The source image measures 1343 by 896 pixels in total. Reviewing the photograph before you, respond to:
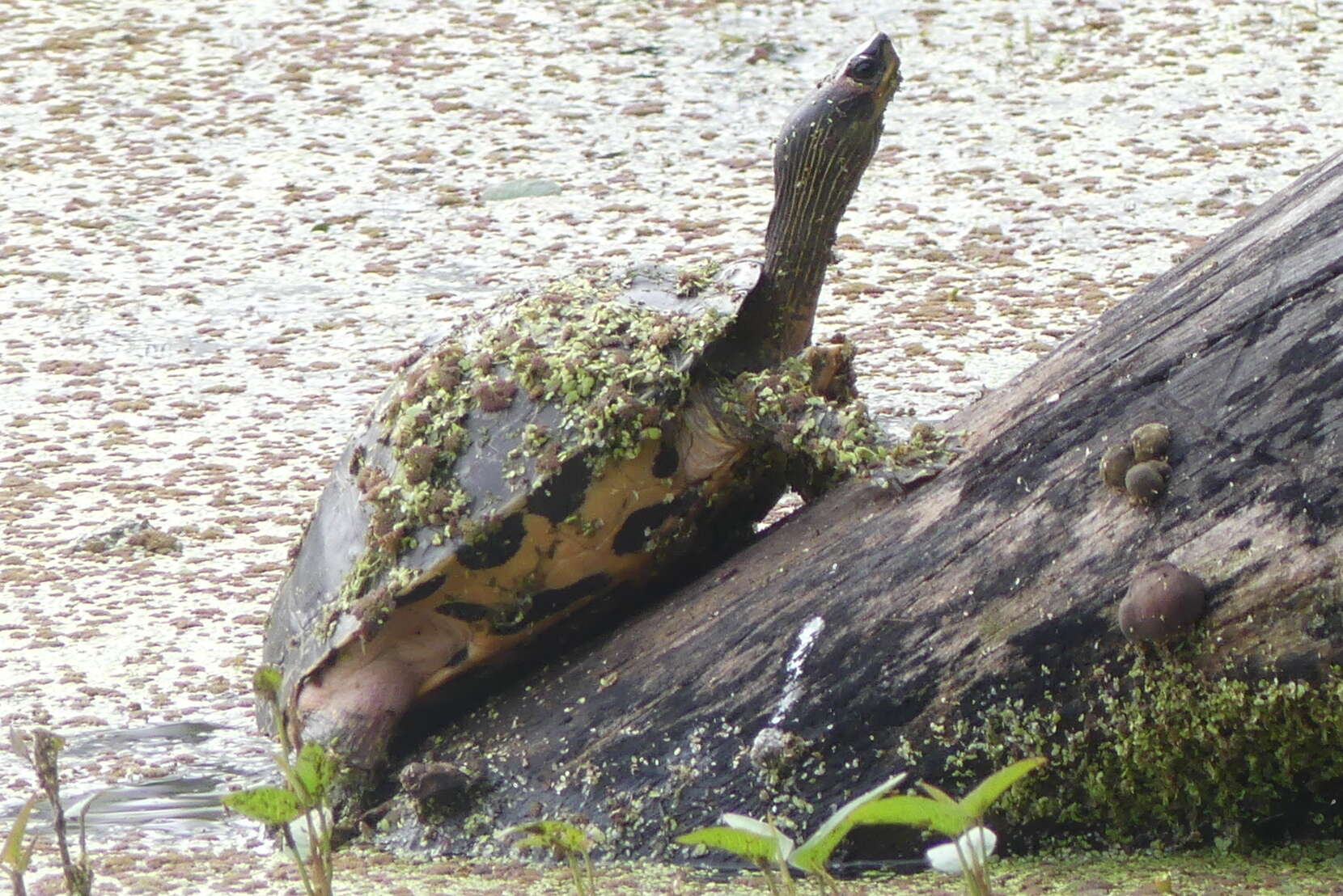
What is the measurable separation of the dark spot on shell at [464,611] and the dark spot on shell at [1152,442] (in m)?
1.16

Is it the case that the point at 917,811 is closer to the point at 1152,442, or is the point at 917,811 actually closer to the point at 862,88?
the point at 1152,442

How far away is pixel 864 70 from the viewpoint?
2.81 metres

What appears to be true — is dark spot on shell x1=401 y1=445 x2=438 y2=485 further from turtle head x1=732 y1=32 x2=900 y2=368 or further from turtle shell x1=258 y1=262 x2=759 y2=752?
turtle head x1=732 y1=32 x2=900 y2=368

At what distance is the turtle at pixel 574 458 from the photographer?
263cm

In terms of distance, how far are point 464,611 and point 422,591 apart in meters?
0.10

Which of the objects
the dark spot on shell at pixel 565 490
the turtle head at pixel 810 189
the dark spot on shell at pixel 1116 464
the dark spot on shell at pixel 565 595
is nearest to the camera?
the dark spot on shell at pixel 1116 464

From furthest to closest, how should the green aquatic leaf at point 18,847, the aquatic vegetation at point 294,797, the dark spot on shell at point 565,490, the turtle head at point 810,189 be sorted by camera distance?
the turtle head at point 810,189 → the dark spot on shell at point 565,490 → the aquatic vegetation at point 294,797 → the green aquatic leaf at point 18,847

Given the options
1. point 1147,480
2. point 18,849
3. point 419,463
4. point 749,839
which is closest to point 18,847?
point 18,849

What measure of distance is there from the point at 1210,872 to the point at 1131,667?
301mm

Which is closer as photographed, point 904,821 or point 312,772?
point 904,821

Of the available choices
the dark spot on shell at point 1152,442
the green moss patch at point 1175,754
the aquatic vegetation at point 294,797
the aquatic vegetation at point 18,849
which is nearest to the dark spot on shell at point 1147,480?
the dark spot on shell at point 1152,442

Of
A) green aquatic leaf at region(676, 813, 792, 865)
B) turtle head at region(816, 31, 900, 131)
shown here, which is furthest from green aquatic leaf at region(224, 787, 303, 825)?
turtle head at region(816, 31, 900, 131)

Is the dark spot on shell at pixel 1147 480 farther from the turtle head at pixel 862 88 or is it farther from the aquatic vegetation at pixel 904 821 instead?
the turtle head at pixel 862 88

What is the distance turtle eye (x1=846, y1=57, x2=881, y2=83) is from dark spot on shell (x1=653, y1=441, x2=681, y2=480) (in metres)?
0.76
